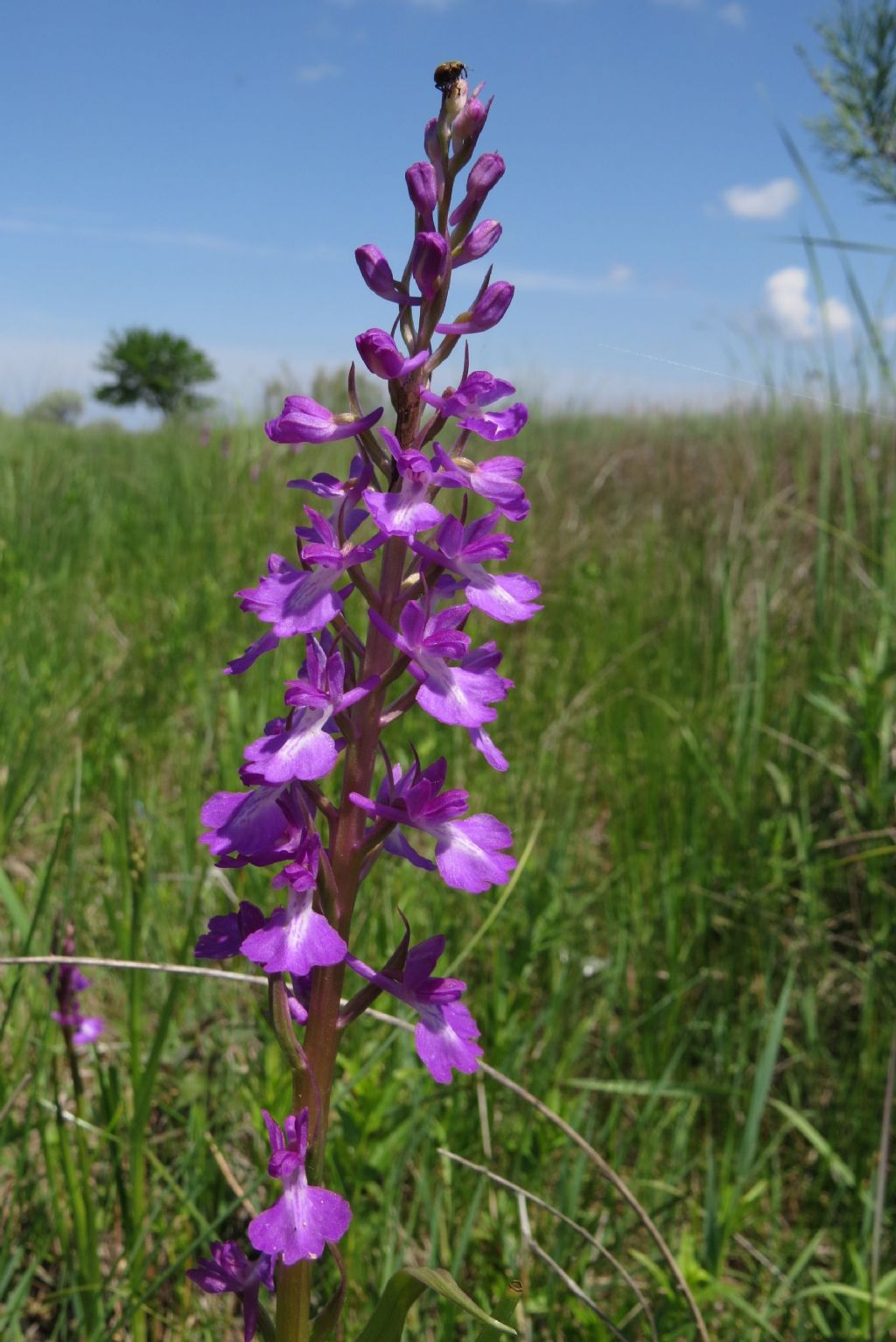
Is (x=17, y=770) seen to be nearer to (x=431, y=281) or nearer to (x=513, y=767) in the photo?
(x=513, y=767)

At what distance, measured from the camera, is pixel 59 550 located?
558cm

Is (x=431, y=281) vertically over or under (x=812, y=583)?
over

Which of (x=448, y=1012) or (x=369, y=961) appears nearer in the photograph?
(x=448, y=1012)

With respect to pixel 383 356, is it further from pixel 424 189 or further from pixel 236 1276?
pixel 236 1276

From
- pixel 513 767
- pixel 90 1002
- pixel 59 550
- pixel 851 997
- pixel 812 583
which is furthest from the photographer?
pixel 59 550

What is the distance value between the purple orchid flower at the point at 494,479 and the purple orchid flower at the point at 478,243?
0.20m

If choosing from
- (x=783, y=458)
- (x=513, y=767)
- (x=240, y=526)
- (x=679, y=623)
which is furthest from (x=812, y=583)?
(x=783, y=458)

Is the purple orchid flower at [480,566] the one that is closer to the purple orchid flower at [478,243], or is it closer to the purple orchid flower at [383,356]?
the purple orchid flower at [383,356]

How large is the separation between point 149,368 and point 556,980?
72459 mm

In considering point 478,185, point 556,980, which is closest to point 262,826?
point 478,185

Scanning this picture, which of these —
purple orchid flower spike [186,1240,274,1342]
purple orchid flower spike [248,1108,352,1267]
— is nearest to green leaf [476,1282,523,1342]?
purple orchid flower spike [248,1108,352,1267]

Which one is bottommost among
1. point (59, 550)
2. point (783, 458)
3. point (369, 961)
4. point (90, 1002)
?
point (90, 1002)

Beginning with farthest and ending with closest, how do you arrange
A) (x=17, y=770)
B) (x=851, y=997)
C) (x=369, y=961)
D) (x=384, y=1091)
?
(x=17, y=770), (x=851, y=997), (x=369, y=961), (x=384, y=1091)

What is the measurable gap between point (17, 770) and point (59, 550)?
2.92 metres
